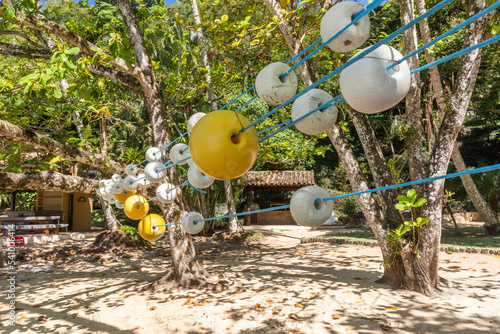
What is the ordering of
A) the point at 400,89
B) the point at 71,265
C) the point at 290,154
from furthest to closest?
1. the point at 290,154
2. the point at 71,265
3. the point at 400,89

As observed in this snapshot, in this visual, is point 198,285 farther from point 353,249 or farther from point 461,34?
point 461,34

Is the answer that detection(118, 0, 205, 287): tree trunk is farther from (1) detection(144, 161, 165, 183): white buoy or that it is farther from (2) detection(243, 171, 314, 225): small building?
(2) detection(243, 171, 314, 225): small building

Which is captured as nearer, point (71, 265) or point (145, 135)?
point (71, 265)

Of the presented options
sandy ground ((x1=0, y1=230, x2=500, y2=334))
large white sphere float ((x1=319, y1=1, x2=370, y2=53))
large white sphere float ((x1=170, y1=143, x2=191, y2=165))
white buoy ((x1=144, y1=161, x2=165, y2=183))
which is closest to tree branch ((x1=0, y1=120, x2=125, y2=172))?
sandy ground ((x1=0, y1=230, x2=500, y2=334))

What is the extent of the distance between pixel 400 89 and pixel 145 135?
14.7 meters

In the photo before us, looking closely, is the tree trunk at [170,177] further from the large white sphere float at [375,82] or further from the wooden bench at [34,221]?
the wooden bench at [34,221]

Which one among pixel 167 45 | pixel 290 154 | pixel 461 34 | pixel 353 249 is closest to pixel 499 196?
pixel 461 34

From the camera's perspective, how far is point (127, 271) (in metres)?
8.24

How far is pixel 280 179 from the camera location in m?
19.7

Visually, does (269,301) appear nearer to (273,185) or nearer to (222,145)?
(222,145)

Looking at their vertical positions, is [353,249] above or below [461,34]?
below

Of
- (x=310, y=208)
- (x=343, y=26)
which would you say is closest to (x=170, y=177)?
(x=310, y=208)

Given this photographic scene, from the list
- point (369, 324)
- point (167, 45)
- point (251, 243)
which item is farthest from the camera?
point (167, 45)

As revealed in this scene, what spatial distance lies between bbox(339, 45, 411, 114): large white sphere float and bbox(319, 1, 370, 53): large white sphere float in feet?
Answer: 0.68
